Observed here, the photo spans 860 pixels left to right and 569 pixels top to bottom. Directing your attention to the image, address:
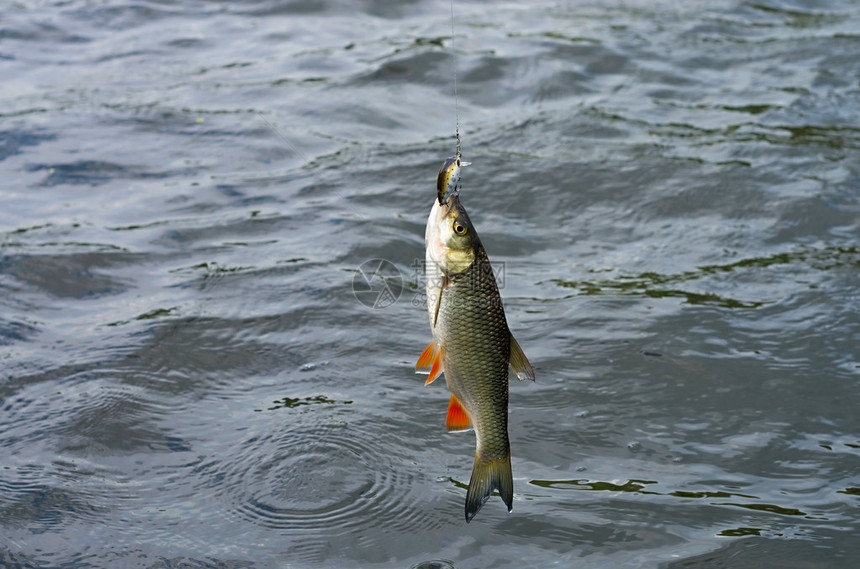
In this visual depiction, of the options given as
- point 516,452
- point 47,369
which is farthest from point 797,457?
point 47,369

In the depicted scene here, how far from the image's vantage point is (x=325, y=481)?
16.0ft

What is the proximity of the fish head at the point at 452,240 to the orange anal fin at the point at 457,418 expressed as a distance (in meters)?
0.57

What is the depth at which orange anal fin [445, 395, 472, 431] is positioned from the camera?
3.84 meters

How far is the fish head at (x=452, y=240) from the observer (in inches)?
141

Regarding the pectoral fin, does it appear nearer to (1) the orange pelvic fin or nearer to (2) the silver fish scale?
(2) the silver fish scale

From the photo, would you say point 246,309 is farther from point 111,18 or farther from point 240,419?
point 111,18

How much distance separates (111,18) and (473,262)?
1020 cm

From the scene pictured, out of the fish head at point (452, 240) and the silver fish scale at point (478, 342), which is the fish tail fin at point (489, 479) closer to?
the silver fish scale at point (478, 342)

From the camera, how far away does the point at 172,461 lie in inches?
199

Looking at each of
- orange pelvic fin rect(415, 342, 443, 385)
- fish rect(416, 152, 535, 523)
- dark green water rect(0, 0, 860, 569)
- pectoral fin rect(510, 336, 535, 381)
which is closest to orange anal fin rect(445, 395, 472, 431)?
fish rect(416, 152, 535, 523)

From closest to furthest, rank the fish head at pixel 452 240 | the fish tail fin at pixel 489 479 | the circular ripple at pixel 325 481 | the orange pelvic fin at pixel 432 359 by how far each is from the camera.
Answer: the fish head at pixel 452 240 → the orange pelvic fin at pixel 432 359 → the fish tail fin at pixel 489 479 → the circular ripple at pixel 325 481

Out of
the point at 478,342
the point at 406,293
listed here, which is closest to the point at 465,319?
the point at 478,342

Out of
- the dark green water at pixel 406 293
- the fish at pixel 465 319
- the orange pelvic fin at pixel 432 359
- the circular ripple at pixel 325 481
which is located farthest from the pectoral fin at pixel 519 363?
the circular ripple at pixel 325 481

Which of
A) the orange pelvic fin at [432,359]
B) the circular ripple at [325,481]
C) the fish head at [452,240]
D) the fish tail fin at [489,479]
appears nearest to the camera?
the fish head at [452,240]
